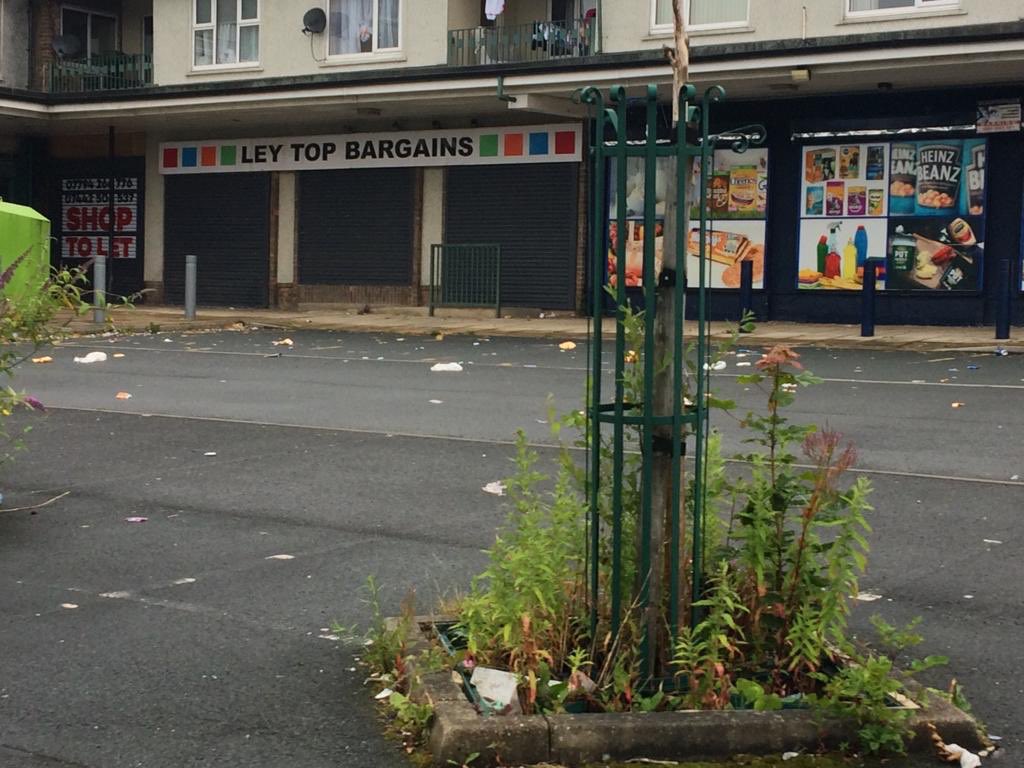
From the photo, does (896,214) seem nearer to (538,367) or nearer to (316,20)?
(538,367)

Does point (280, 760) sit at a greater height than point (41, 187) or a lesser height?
lesser

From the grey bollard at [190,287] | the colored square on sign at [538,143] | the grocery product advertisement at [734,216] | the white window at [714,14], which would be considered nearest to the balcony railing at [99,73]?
the grey bollard at [190,287]

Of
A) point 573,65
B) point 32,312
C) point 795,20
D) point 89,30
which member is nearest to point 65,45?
point 89,30

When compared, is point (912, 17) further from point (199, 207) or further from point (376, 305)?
A: point (199, 207)

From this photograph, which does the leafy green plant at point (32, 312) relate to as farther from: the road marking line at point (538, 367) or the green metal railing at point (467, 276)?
the green metal railing at point (467, 276)

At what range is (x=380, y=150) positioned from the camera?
2864cm

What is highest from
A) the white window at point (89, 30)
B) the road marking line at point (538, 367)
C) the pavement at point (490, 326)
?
the white window at point (89, 30)

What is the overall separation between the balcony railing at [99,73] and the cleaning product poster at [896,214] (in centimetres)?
1611

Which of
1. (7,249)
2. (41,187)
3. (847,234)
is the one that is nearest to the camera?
(7,249)

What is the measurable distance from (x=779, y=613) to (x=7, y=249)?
8.85 m

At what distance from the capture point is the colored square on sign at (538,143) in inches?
1041

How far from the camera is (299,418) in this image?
38.2 ft

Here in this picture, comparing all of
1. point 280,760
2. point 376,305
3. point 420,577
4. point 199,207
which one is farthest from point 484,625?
point 199,207

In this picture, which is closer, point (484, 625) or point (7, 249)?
point (484, 625)
